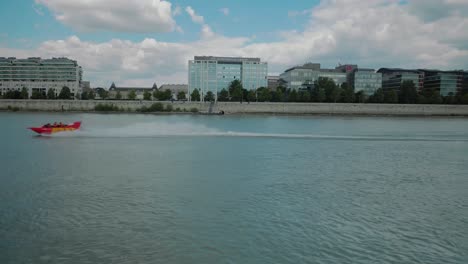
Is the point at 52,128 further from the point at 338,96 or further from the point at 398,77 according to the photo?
the point at 398,77

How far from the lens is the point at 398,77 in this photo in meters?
146

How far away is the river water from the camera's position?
9.02 metres

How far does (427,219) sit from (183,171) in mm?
10504

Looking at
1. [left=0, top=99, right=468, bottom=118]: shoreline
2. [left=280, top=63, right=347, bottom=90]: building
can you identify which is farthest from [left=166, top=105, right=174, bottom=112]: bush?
[left=280, top=63, right=347, bottom=90]: building

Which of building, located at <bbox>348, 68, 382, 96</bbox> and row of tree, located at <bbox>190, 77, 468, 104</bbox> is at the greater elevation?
building, located at <bbox>348, 68, 382, 96</bbox>

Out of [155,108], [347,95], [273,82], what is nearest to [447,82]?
[347,95]

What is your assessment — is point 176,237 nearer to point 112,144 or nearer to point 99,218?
point 99,218

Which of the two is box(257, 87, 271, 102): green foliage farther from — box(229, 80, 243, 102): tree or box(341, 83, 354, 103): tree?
box(341, 83, 354, 103): tree

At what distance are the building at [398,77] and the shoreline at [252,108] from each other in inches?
1491

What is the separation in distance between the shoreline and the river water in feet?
251

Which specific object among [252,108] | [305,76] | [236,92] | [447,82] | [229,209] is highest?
[305,76]

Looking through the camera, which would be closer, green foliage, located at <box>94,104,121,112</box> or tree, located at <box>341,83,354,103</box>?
green foliage, located at <box>94,104,121,112</box>

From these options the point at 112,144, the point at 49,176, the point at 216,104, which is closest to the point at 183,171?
the point at 49,176

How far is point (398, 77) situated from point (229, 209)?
148m
